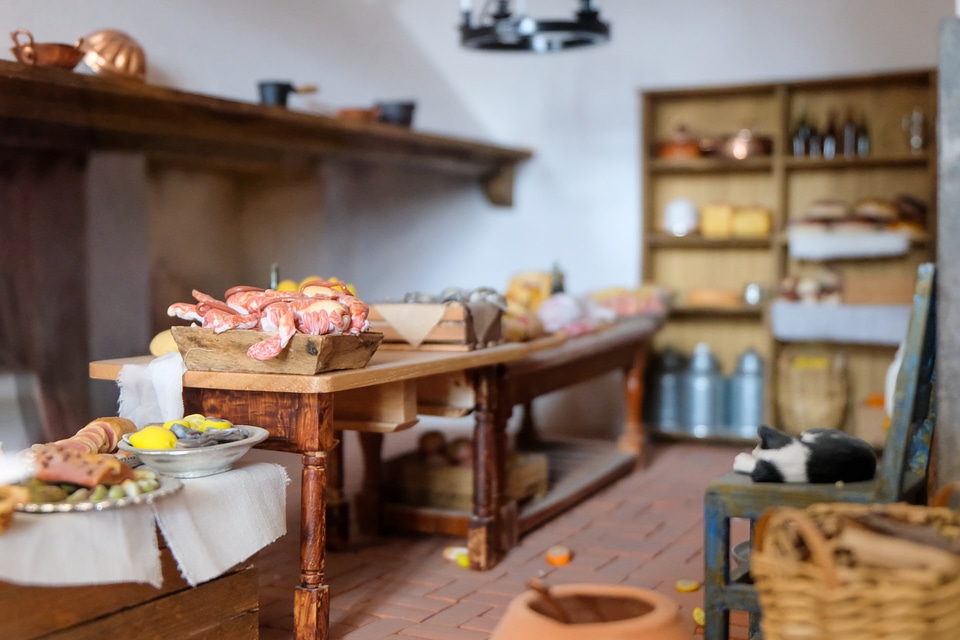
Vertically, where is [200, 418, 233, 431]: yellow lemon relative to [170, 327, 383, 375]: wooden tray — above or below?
below

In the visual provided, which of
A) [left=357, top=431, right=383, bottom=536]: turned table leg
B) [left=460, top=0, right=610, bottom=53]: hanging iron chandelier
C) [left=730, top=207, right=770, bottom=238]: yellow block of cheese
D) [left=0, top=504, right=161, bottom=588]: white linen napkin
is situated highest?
[left=460, top=0, right=610, bottom=53]: hanging iron chandelier

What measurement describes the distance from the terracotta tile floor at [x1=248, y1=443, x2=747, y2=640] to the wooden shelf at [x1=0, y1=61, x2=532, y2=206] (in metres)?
1.51

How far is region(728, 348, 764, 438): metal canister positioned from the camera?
607cm

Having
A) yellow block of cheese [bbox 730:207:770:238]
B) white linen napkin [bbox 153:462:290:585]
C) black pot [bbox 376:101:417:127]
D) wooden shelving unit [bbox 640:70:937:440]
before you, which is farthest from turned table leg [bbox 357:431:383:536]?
yellow block of cheese [bbox 730:207:770:238]

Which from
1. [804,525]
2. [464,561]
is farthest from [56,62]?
[804,525]

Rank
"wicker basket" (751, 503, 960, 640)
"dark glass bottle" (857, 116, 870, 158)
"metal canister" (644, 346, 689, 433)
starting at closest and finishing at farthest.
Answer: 1. "wicker basket" (751, 503, 960, 640)
2. "dark glass bottle" (857, 116, 870, 158)
3. "metal canister" (644, 346, 689, 433)

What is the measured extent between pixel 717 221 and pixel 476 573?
130 inches

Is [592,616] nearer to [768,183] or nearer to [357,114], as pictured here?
[357,114]

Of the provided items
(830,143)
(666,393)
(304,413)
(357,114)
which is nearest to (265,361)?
(304,413)

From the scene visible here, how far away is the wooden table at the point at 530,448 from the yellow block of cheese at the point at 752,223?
967mm

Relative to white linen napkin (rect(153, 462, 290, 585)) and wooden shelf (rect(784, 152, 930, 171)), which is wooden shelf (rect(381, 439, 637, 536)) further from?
wooden shelf (rect(784, 152, 930, 171))

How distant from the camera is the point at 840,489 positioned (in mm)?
2418

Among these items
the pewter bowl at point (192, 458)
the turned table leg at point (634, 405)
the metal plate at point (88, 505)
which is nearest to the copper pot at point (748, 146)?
the turned table leg at point (634, 405)

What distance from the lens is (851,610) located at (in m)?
1.78
